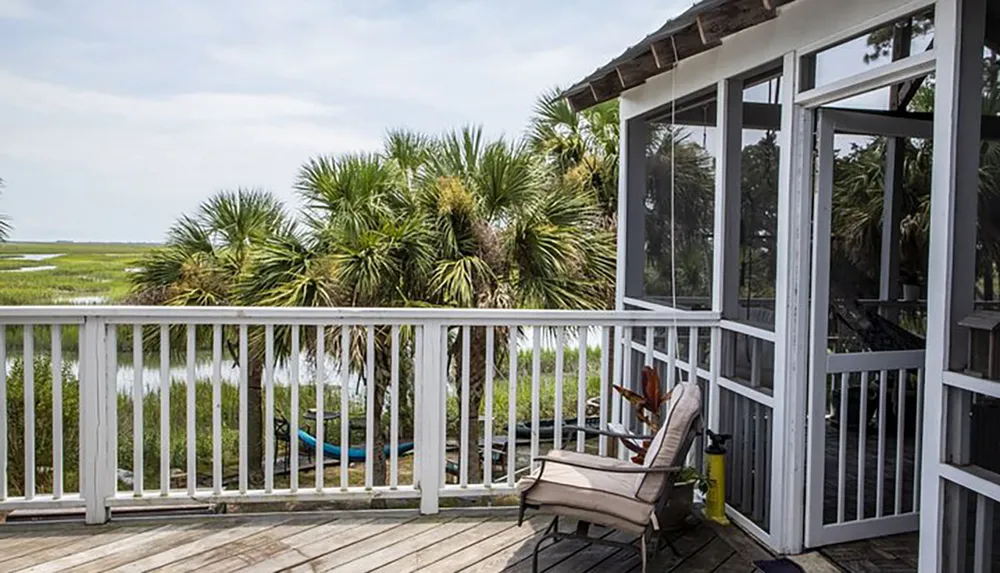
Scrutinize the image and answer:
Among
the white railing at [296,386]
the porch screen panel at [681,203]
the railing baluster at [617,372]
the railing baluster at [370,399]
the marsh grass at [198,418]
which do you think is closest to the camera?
the white railing at [296,386]

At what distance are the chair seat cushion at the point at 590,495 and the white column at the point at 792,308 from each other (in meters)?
0.76

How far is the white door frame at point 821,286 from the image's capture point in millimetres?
3180

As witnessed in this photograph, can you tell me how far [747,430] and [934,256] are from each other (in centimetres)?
151

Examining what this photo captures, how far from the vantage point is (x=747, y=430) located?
363cm

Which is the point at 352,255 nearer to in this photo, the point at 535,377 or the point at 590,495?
the point at 535,377

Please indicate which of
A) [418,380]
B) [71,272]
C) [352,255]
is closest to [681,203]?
[418,380]

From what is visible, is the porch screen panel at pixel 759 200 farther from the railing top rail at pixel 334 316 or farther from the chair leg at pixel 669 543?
the chair leg at pixel 669 543


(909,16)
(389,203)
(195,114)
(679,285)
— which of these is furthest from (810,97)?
(195,114)

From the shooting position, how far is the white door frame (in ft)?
10.4

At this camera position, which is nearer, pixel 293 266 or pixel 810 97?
pixel 810 97

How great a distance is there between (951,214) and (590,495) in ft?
5.28

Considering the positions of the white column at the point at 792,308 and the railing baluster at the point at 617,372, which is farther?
the railing baluster at the point at 617,372

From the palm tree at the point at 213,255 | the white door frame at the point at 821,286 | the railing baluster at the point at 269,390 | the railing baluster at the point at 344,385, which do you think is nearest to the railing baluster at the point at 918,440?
the white door frame at the point at 821,286

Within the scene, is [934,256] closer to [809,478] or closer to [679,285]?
[809,478]
